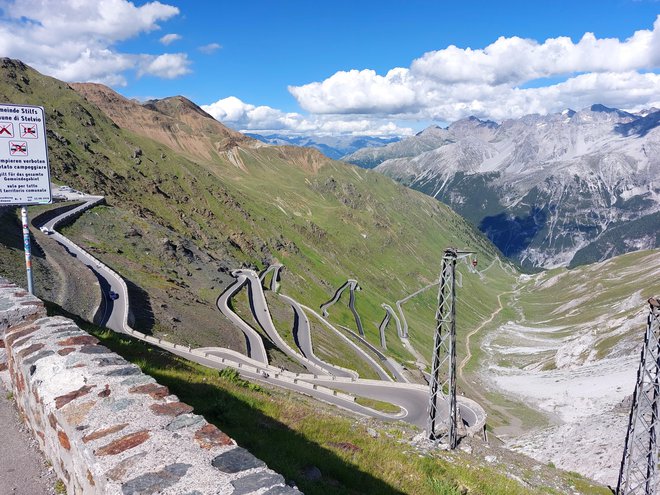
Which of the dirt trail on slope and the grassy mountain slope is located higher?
the grassy mountain slope

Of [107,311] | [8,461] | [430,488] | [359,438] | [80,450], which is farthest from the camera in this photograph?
[107,311]

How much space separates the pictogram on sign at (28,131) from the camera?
14.3m

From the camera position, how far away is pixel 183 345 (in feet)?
186

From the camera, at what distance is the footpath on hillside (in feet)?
23.8

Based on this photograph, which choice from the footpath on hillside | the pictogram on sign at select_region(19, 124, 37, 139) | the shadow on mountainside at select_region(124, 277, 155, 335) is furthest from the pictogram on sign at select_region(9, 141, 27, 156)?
the shadow on mountainside at select_region(124, 277, 155, 335)

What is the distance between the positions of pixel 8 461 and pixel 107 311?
4959 centimetres

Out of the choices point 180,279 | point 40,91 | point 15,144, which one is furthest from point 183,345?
point 40,91

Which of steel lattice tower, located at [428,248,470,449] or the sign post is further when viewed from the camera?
steel lattice tower, located at [428,248,470,449]

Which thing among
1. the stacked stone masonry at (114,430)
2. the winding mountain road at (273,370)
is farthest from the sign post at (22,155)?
the winding mountain road at (273,370)

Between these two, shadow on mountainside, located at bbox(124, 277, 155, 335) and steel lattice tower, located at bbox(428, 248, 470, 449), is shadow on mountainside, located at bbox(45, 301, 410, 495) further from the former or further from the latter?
shadow on mountainside, located at bbox(124, 277, 155, 335)

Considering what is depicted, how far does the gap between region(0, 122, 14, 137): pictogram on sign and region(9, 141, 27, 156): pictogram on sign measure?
315 millimetres

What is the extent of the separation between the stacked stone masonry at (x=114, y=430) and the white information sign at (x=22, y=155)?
6.85 m

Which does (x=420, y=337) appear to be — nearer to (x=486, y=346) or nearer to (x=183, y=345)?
(x=486, y=346)

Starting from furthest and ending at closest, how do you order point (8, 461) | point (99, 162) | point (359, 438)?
point (99, 162), point (359, 438), point (8, 461)
